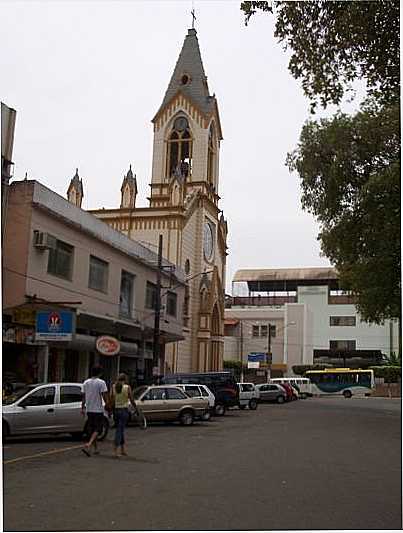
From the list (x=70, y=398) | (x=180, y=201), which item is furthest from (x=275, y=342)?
(x=70, y=398)

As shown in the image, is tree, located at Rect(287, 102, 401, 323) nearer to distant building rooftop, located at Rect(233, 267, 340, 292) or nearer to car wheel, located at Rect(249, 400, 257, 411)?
car wheel, located at Rect(249, 400, 257, 411)

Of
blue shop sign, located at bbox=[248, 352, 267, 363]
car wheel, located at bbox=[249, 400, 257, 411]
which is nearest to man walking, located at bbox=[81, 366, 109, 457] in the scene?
car wheel, located at bbox=[249, 400, 257, 411]

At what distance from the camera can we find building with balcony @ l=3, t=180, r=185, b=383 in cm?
2098

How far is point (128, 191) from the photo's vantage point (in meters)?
45.9

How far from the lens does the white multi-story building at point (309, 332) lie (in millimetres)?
63875

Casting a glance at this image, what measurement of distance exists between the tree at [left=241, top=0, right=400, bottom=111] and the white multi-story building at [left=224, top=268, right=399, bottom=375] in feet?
177

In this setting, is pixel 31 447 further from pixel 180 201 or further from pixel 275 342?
pixel 275 342

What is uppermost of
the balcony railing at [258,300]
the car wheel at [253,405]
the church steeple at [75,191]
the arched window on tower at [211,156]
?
the arched window on tower at [211,156]

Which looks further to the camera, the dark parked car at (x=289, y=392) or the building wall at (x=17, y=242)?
the dark parked car at (x=289, y=392)

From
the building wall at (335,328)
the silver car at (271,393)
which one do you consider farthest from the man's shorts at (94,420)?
the building wall at (335,328)

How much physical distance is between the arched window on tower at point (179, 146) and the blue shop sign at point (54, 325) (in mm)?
28957

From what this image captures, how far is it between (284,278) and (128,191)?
29.9m

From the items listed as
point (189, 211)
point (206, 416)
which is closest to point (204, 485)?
point (206, 416)

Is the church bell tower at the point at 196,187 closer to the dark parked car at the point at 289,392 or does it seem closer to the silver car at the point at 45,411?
the dark parked car at the point at 289,392
